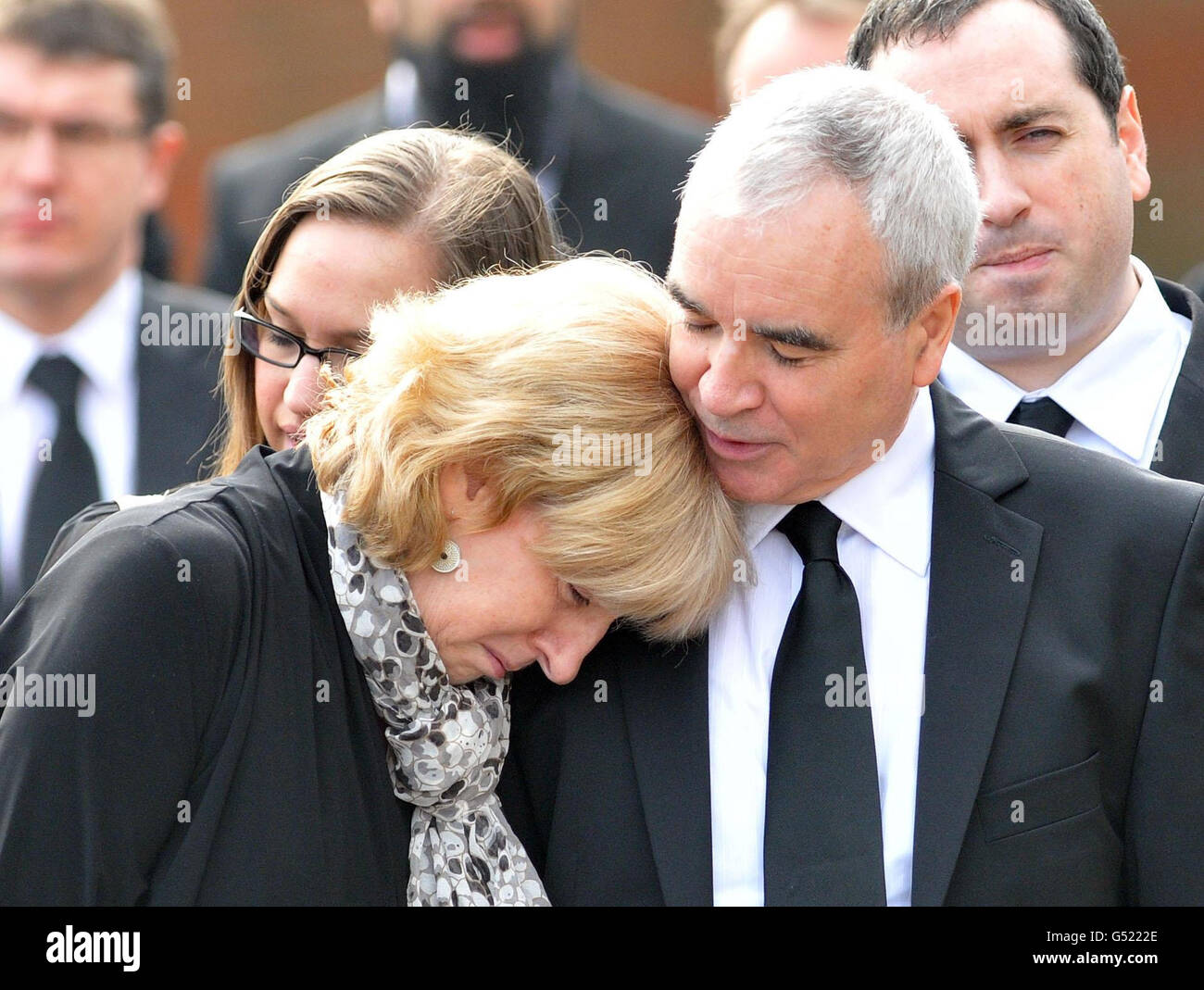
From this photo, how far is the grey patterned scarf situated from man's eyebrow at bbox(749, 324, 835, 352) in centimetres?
63

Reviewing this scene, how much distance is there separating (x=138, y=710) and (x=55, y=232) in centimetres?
322

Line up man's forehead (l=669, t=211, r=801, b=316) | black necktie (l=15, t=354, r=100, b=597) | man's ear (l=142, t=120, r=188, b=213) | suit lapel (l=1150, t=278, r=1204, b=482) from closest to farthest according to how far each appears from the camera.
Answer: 1. man's forehead (l=669, t=211, r=801, b=316)
2. suit lapel (l=1150, t=278, r=1204, b=482)
3. black necktie (l=15, t=354, r=100, b=597)
4. man's ear (l=142, t=120, r=188, b=213)

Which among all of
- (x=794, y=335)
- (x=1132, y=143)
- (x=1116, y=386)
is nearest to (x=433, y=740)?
(x=794, y=335)

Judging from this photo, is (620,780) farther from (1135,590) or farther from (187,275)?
(187,275)

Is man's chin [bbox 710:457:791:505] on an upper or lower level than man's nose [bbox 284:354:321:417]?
lower

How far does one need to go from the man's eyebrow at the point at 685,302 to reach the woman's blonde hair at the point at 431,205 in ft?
2.06

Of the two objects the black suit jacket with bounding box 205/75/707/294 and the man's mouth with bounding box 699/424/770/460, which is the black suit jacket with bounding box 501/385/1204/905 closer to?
the man's mouth with bounding box 699/424/770/460

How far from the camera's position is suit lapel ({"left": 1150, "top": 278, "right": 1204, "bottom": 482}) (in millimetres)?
2938

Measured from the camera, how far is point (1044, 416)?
309 cm

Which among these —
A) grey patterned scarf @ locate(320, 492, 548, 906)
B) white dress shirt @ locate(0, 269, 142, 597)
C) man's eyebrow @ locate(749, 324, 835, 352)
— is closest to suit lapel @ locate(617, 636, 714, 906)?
grey patterned scarf @ locate(320, 492, 548, 906)

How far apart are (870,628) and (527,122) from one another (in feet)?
8.85

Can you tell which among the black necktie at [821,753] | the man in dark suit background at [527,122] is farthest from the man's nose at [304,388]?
the man in dark suit background at [527,122]

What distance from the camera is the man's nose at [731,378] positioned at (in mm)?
2279

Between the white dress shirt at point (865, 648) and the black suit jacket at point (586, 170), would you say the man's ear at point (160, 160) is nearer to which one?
the black suit jacket at point (586, 170)
